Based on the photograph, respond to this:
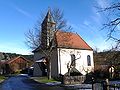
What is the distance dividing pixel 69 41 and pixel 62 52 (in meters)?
3.51

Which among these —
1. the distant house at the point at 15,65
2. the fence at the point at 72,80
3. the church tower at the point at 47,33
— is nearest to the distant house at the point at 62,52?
the church tower at the point at 47,33

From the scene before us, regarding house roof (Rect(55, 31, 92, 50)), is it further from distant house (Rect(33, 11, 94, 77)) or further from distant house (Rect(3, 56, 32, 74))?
distant house (Rect(3, 56, 32, 74))

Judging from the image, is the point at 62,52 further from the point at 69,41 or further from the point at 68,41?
the point at 69,41

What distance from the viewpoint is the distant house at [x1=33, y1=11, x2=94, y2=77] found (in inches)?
1896

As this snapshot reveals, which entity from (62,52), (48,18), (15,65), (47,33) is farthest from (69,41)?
(15,65)

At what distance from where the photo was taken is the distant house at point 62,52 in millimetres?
48156

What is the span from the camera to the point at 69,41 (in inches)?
2162

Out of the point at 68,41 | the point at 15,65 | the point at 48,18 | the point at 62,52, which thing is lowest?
the point at 15,65

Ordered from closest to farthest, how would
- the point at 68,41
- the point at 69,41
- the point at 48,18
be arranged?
the point at 48,18 → the point at 68,41 → the point at 69,41

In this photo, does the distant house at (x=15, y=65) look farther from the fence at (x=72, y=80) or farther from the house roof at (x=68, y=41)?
the fence at (x=72, y=80)

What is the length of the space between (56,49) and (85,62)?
8.30m

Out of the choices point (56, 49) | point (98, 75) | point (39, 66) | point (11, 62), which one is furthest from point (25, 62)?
point (98, 75)

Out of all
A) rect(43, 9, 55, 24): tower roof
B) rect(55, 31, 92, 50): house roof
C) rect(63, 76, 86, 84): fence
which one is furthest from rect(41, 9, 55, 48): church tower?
rect(63, 76, 86, 84): fence

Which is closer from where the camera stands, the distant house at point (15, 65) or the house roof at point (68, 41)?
the house roof at point (68, 41)
